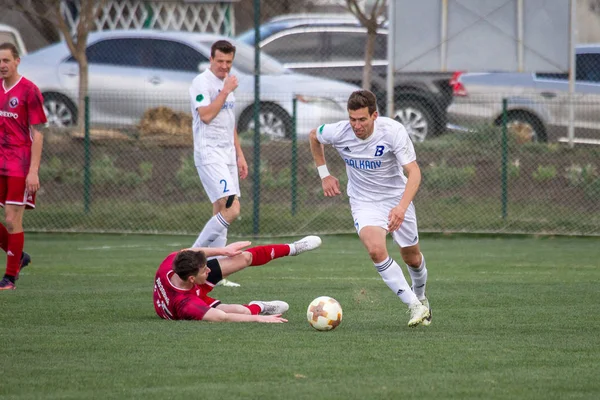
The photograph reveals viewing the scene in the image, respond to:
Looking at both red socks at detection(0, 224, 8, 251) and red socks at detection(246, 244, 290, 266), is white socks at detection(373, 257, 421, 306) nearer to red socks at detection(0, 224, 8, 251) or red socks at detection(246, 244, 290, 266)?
red socks at detection(246, 244, 290, 266)

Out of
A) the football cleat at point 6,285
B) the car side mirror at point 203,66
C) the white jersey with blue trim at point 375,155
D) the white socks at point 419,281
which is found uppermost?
the car side mirror at point 203,66

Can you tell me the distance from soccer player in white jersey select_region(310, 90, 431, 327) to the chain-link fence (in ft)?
24.0

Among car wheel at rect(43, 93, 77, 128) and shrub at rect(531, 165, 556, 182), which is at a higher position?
car wheel at rect(43, 93, 77, 128)

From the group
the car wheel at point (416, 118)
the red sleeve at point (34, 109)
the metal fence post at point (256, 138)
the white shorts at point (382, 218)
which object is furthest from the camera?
the car wheel at point (416, 118)

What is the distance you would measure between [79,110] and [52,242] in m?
2.99

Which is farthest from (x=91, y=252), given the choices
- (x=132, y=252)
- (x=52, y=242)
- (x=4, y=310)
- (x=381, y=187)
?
(x=381, y=187)

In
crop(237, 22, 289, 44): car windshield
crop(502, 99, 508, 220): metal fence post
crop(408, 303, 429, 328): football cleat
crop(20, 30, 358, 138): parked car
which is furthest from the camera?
crop(237, 22, 289, 44): car windshield

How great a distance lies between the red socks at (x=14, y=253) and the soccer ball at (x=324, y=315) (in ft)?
11.7

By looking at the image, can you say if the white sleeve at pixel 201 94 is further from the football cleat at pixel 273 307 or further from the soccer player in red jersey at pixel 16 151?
the football cleat at pixel 273 307

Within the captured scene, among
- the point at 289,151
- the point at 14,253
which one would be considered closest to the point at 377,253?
the point at 14,253

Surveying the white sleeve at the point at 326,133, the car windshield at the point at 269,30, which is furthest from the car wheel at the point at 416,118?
the white sleeve at the point at 326,133

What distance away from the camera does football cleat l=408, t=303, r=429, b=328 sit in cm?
749

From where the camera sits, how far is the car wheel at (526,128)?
16.6 metres

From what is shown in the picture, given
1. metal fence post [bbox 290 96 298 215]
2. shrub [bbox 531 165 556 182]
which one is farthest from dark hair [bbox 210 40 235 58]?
shrub [bbox 531 165 556 182]
